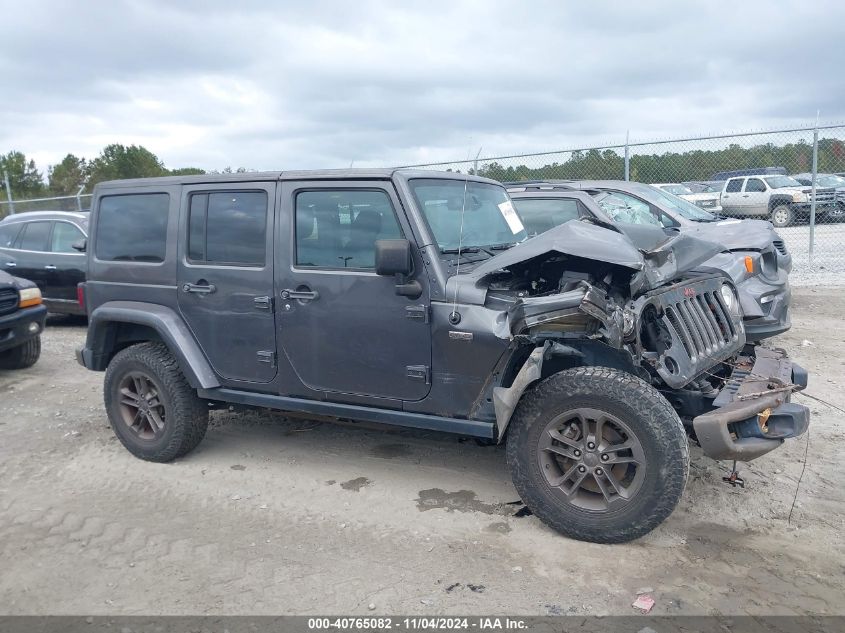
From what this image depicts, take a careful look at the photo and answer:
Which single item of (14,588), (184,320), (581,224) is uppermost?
(581,224)

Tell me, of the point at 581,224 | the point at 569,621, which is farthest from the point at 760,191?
the point at 569,621

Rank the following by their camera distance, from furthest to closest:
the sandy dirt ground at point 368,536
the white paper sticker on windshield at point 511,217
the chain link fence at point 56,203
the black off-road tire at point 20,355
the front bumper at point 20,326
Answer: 1. the chain link fence at point 56,203
2. the black off-road tire at point 20,355
3. the front bumper at point 20,326
4. the white paper sticker on windshield at point 511,217
5. the sandy dirt ground at point 368,536

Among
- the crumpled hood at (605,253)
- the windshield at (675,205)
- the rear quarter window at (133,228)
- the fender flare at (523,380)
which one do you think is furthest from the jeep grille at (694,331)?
the windshield at (675,205)

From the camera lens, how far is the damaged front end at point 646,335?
337 cm

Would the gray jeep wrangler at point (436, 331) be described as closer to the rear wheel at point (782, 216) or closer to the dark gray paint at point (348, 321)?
the dark gray paint at point (348, 321)

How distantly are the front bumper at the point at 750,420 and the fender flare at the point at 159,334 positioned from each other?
3096 mm

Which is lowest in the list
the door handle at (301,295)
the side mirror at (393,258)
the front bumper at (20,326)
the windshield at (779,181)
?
the front bumper at (20,326)

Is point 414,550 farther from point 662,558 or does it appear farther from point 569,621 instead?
point 662,558

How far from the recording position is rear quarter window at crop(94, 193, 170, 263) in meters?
4.85

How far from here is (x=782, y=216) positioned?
16.1 meters

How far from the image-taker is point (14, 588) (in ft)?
11.1

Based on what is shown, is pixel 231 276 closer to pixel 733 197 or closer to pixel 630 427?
pixel 630 427

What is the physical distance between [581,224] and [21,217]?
958 cm

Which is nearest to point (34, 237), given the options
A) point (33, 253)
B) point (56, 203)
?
point (33, 253)
